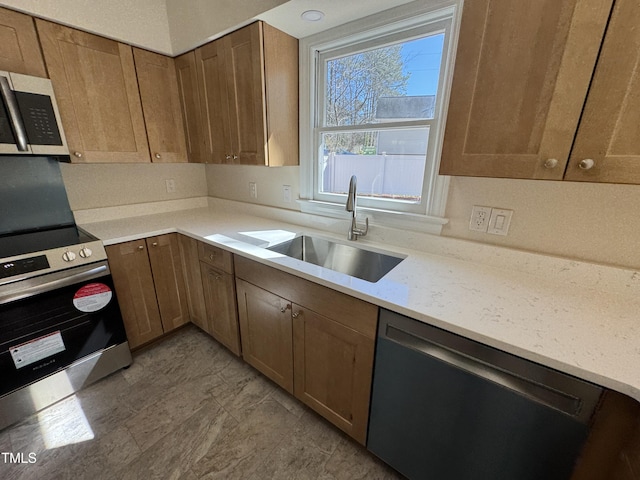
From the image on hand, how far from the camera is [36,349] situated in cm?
139

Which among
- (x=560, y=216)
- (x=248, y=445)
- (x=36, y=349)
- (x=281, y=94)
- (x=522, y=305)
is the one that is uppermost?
(x=281, y=94)

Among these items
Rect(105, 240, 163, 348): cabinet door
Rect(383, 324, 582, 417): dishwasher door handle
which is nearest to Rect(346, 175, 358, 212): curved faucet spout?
Rect(383, 324, 582, 417): dishwasher door handle

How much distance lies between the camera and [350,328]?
1.11 metres

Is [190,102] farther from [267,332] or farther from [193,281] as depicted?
[267,332]

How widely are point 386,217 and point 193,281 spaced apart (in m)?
1.44

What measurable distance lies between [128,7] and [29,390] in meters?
2.27

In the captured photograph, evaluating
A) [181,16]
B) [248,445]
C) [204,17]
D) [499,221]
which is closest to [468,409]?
[499,221]

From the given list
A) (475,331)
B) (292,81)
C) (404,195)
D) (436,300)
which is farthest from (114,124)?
(475,331)

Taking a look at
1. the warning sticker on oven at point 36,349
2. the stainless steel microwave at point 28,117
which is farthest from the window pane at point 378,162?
the warning sticker on oven at point 36,349

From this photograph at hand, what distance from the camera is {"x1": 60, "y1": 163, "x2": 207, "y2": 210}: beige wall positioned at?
186 centimetres

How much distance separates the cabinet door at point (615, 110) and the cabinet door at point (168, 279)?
2.13 meters

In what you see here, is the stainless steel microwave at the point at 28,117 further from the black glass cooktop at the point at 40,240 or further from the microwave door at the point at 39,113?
the black glass cooktop at the point at 40,240

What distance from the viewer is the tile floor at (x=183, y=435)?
124 centimetres

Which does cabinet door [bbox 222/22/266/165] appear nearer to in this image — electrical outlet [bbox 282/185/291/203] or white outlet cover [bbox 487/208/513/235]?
electrical outlet [bbox 282/185/291/203]
